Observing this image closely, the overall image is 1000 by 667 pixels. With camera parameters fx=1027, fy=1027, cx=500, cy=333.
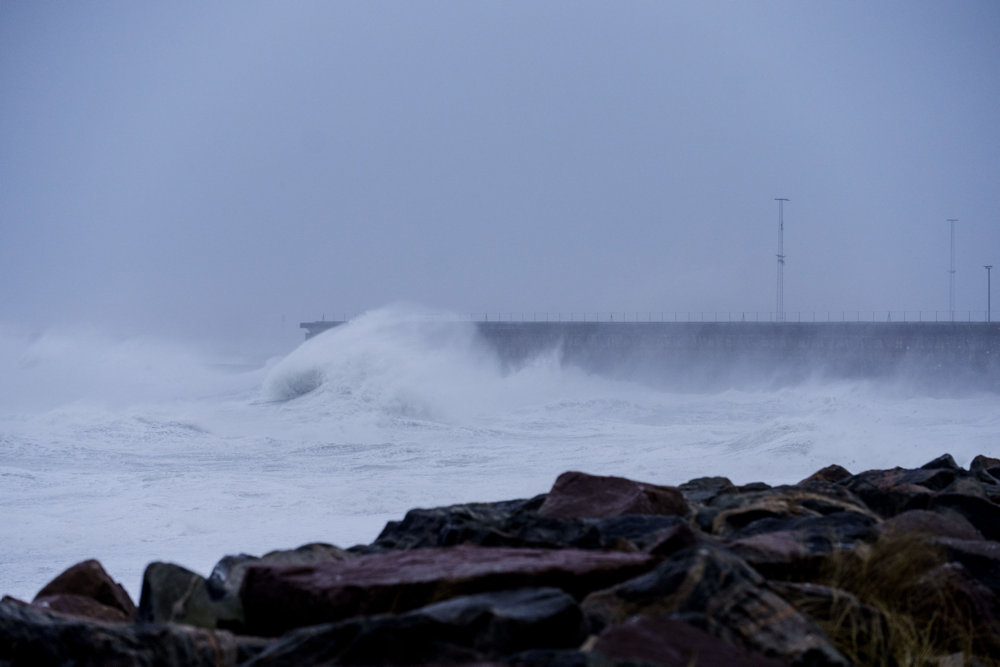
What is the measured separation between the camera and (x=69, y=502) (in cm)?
1126

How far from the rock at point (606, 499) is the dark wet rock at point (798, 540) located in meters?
0.40

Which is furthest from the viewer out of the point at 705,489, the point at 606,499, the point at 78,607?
the point at 705,489

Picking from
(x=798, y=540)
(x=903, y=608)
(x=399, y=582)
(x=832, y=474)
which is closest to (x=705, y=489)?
(x=832, y=474)

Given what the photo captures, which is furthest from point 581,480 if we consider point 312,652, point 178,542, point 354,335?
point 354,335

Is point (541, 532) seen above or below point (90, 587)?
above

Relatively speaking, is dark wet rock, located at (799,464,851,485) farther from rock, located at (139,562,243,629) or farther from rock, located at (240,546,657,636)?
rock, located at (139,562,243,629)

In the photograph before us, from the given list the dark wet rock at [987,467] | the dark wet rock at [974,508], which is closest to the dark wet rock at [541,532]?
the dark wet rock at [974,508]

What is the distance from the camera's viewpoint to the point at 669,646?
244 cm

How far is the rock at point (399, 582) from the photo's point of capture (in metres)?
3.18

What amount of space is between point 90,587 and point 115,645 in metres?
1.36

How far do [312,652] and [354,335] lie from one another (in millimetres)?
29482

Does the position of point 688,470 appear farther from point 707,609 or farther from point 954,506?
point 707,609

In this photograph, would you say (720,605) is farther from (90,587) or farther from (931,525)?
(90,587)

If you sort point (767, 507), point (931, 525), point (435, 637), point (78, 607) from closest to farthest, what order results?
point (435, 637) < point (78, 607) < point (931, 525) < point (767, 507)
